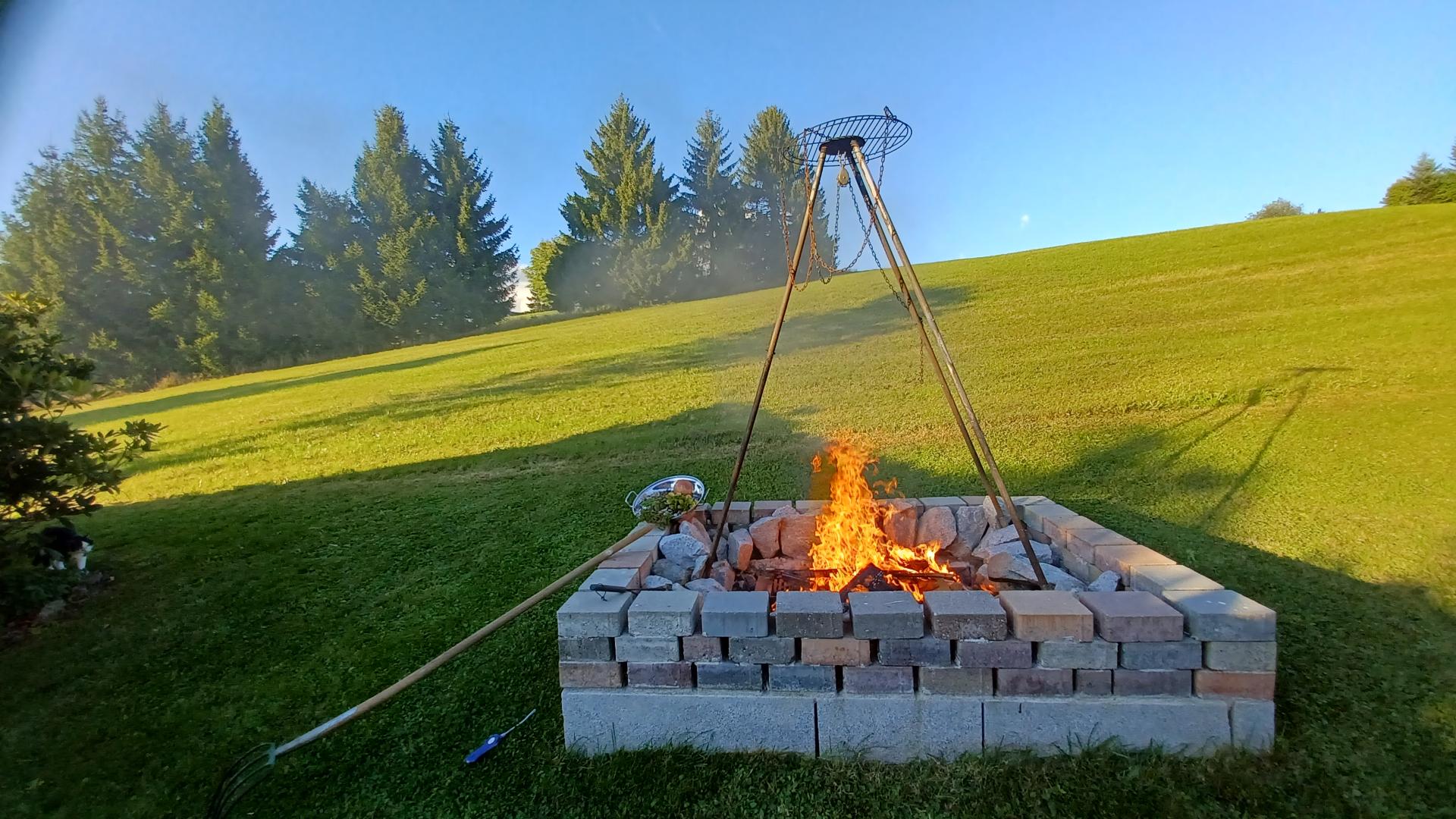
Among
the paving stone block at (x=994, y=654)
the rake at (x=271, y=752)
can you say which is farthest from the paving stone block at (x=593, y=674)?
the paving stone block at (x=994, y=654)

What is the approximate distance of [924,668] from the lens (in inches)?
85.8

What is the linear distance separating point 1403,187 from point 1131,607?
30.0m

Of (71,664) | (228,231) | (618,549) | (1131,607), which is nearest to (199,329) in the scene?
(228,231)

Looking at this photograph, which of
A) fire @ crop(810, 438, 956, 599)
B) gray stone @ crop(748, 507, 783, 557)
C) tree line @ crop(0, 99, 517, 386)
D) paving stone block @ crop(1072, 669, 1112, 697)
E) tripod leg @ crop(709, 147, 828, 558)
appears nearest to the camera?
paving stone block @ crop(1072, 669, 1112, 697)

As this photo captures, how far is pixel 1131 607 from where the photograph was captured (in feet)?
6.93

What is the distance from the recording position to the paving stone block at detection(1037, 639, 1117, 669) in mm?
2090

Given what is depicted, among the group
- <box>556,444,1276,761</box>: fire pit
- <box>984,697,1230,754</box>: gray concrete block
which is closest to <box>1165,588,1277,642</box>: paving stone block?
<box>556,444,1276,761</box>: fire pit

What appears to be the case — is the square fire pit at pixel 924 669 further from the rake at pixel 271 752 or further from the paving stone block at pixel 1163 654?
the rake at pixel 271 752

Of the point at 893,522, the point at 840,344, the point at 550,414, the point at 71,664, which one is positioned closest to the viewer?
the point at 71,664

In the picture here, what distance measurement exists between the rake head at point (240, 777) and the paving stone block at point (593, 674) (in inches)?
48.3

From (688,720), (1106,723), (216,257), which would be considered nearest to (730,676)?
(688,720)

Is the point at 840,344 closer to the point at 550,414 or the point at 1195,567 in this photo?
the point at 550,414

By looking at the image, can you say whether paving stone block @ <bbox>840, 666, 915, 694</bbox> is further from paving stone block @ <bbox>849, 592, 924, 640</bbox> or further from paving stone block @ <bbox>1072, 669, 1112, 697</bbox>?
paving stone block @ <bbox>1072, 669, 1112, 697</bbox>

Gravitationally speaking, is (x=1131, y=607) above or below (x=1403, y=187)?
below
